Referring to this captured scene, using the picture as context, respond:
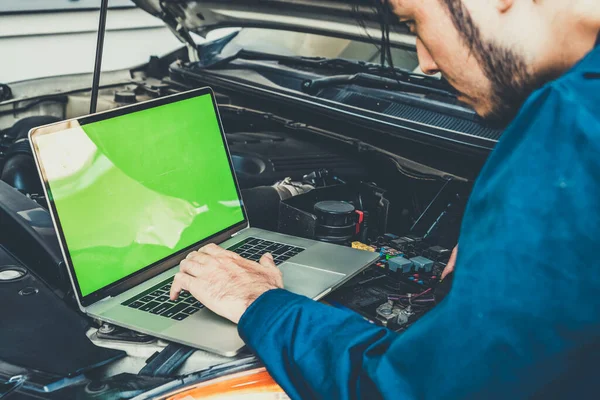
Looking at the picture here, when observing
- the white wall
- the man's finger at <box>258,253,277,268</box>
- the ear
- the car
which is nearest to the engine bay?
the car

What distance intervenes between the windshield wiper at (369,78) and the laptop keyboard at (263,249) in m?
0.48

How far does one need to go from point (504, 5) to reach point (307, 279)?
541mm

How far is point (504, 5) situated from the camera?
23.8 inches

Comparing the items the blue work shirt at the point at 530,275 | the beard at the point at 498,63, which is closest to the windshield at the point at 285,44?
the beard at the point at 498,63

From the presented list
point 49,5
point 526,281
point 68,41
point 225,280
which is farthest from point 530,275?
point 68,41

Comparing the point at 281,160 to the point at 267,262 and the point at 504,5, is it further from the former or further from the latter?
the point at 504,5

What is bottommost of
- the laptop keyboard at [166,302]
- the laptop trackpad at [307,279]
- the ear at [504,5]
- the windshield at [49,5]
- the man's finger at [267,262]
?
the laptop trackpad at [307,279]

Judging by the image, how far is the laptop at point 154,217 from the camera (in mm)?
874

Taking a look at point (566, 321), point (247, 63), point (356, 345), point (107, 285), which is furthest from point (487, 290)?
point (247, 63)

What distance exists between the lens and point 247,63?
1.86 meters

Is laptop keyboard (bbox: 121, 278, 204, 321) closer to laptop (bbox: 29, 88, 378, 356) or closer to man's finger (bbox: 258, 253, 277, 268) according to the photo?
laptop (bbox: 29, 88, 378, 356)

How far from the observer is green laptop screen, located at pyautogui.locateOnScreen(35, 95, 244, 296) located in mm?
896

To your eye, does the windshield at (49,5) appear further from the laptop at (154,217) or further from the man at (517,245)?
the man at (517,245)

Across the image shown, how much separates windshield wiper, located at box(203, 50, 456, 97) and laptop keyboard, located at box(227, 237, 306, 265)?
48cm
